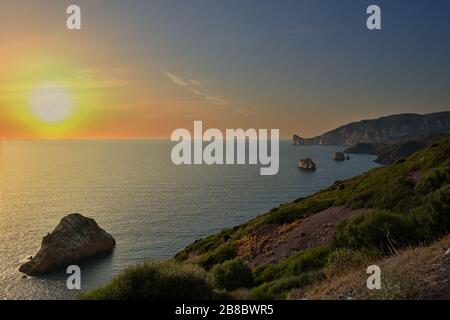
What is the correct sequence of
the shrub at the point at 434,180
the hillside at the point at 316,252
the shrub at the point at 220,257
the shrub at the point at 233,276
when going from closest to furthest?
1. the hillside at the point at 316,252
2. the shrub at the point at 233,276
3. the shrub at the point at 434,180
4. the shrub at the point at 220,257

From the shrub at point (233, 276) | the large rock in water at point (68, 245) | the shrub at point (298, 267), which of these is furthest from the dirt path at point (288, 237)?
the large rock in water at point (68, 245)

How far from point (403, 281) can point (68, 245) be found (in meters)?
79.2

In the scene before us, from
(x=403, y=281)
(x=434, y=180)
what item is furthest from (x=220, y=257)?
(x=403, y=281)

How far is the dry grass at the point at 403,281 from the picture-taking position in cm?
1067

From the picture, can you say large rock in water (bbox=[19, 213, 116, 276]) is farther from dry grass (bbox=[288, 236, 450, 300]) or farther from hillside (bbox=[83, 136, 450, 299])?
dry grass (bbox=[288, 236, 450, 300])

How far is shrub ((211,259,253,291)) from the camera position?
19447 mm

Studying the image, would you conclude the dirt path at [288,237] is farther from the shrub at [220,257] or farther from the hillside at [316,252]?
the shrub at [220,257]

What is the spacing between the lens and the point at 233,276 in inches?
786

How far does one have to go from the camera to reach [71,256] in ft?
258

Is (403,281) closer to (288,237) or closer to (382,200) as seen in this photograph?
(288,237)

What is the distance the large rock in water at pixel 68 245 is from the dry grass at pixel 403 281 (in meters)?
72.6

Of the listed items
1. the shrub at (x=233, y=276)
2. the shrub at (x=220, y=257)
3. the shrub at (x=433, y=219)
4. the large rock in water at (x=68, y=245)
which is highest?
the shrub at (x=433, y=219)

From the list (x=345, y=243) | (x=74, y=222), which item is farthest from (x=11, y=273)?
(x=345, y=243)

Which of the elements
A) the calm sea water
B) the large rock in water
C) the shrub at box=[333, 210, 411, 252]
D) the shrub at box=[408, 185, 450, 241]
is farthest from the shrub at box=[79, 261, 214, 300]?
the large rock in water
